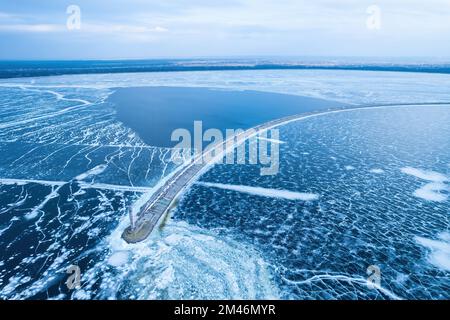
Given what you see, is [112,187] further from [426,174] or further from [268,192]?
[426,174]

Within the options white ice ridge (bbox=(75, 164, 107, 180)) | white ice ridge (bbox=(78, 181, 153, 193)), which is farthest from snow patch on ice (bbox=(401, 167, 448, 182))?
white ice ridge (bbox=(75, 164, 107, 180))

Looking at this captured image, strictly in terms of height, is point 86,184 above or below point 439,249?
above

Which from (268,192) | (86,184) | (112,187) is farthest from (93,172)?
(268,192)

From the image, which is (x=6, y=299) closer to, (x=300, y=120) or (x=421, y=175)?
(x=421, y=175)

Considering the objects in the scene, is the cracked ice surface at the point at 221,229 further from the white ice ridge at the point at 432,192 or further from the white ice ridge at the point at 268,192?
the white ice ridge at the point at 268,192

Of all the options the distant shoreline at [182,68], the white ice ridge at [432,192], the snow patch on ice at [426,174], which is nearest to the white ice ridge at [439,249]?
the white ice ridge at [432,192]
